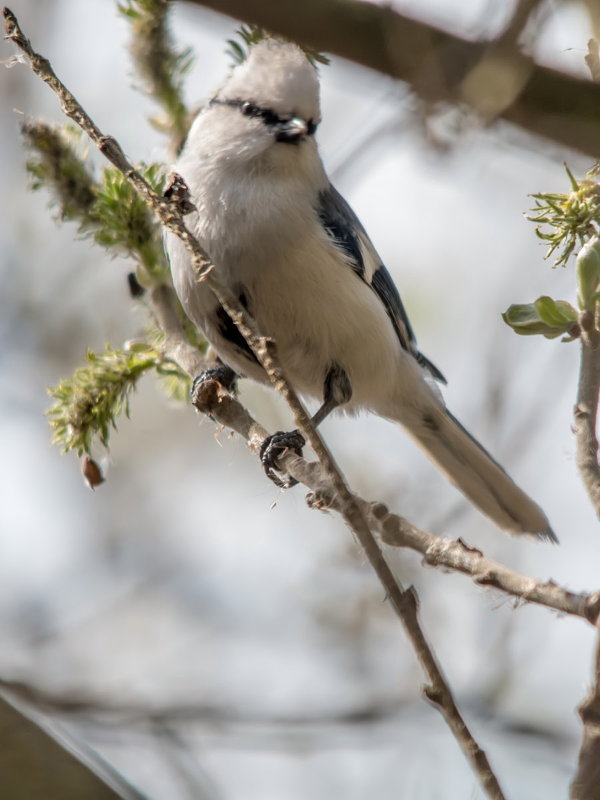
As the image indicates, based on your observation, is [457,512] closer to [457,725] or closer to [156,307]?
[156,307]

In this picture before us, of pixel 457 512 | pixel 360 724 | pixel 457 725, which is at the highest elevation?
pixel 457 512

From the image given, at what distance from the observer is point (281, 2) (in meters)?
1.39

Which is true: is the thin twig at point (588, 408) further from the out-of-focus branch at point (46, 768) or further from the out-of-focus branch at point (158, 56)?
the out-of-focus branch at point (158, 56)

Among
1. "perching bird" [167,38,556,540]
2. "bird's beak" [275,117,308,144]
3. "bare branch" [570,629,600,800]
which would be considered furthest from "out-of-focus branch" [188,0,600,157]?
"bare branch" [570,629,600,800]

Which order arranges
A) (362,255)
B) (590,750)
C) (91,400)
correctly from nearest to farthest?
(590,750), (91,400), (362,255)

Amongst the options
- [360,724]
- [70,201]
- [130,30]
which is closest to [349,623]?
[360,724]

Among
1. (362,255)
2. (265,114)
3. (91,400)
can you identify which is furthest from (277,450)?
(265,114)

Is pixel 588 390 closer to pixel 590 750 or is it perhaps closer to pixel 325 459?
pixel 325 459

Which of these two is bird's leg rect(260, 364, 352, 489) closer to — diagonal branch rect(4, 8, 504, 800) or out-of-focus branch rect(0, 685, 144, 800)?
diagonal branch rect(4, 8, 504, 800)

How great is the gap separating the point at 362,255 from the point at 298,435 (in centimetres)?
62

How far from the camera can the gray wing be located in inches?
92.4

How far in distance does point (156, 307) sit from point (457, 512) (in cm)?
131

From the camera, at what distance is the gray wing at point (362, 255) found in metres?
2.35

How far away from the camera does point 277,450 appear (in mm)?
1949
